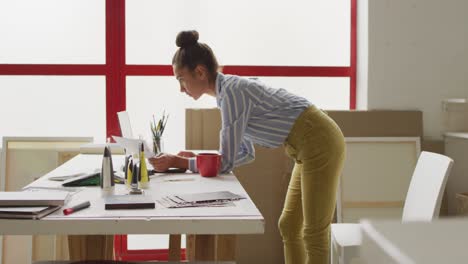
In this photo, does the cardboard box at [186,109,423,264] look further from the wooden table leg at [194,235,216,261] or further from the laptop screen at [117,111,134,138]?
the wooden table leg at [194,235,216,261]

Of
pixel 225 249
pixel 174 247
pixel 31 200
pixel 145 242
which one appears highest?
pixel 31 200

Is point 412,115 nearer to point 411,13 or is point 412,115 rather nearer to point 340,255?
point 411,13

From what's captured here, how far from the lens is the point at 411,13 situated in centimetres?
349

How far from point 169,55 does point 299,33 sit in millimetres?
863

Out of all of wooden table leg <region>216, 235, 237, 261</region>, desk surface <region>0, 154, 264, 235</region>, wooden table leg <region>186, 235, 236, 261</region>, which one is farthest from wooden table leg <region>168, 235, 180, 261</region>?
desk surface <region>0, 154, 264, 235</region>

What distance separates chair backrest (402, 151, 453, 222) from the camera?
1.99 m

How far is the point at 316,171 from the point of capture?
7.29 ft

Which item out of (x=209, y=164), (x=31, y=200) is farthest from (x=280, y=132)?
(x=31, y=200)

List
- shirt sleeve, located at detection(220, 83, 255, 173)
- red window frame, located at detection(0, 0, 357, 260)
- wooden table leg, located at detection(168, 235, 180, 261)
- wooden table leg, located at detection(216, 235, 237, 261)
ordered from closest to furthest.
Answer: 1. shirt sleeve, located at detection(220, 83, 255, 173)
2. wooden table leg, located at detection(216, 235, 237, 261)
3. wooden table leg, located at detection(168, 235, 180, 261)
4. red window frame, located at detection(0, 0, 357, 260)

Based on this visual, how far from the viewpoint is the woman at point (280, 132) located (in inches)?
85.9

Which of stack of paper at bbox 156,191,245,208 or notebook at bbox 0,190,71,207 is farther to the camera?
stack of paper at bbox 156,191,245,208

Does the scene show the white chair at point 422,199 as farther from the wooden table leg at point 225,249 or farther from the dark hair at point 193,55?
the dark hair at point 193,55

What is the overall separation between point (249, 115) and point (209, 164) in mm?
260

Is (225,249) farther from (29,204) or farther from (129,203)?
(29,204)
